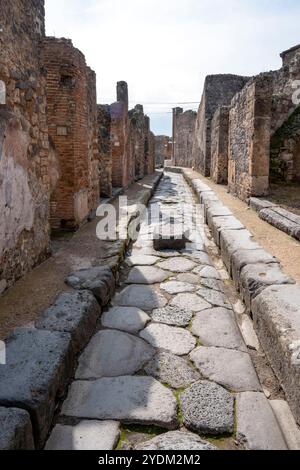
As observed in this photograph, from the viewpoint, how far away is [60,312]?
8.54 feet

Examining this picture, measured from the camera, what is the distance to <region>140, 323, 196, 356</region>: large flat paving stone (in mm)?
2639

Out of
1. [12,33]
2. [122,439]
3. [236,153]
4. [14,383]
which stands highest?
[12,33]

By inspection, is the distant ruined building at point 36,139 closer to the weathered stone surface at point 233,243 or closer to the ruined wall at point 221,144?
the weathered stone surface at point 233,243

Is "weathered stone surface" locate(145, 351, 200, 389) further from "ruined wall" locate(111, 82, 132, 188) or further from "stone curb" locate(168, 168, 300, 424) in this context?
"ruined wall" locate(111, 82, 132, 188)

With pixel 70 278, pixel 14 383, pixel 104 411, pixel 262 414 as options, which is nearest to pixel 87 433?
pixel 104 411

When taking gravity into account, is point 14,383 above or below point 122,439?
above

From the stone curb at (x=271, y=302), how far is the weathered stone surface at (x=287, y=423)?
4cm

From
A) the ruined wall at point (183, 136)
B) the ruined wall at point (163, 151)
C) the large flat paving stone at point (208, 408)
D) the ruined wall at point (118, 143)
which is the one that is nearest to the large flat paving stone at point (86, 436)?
the large flat paving stone at point (208, 408)

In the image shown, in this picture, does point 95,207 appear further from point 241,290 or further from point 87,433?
point 87,433

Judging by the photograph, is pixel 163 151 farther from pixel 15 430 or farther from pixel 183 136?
pixel 15 430

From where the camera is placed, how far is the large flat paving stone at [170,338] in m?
2.64

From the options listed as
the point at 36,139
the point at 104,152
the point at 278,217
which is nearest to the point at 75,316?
the point at 36,139
